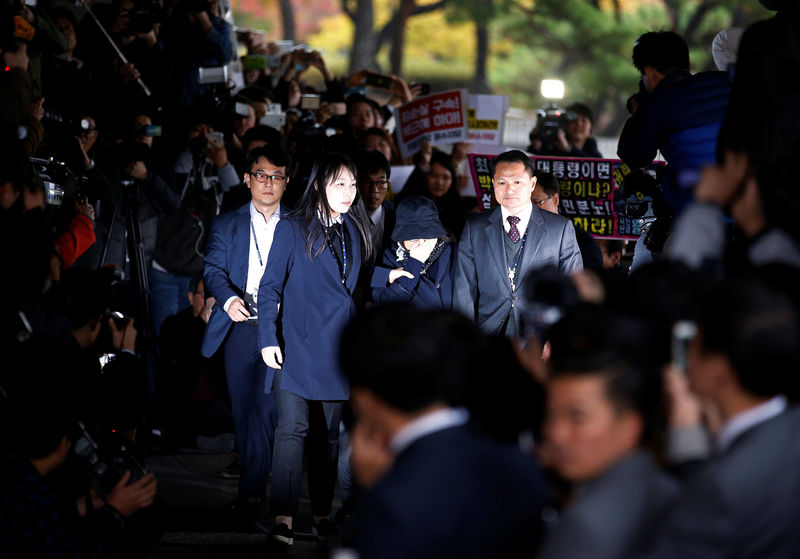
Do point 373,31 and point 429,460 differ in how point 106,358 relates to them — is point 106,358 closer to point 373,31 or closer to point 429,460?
point 429,460

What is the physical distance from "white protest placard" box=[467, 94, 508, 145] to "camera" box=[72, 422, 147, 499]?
668cm

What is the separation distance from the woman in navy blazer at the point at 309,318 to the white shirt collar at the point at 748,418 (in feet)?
10.2

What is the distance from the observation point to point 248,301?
19.6ft

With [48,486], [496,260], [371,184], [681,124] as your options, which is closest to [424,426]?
[48,486]

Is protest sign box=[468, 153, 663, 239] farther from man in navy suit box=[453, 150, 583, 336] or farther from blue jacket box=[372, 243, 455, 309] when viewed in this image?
blue jacket box=[372, 243, 455, 309]

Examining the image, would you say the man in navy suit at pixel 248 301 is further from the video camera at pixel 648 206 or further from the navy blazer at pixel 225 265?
the video camera at pixel 648 206

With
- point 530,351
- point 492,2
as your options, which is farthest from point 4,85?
point 492,2

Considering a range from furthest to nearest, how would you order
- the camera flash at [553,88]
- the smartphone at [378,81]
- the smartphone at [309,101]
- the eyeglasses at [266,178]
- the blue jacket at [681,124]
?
the camera flash at [553,88] < the smartphone at [378,81] < the smartphone at [309,101] < the eyeglasses at [266,178] < the blue jacket at [681,124]

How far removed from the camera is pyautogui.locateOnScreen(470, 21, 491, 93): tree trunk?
25781 millimetres

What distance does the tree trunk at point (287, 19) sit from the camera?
86.1 ft

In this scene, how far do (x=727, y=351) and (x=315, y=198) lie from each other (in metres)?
3.45

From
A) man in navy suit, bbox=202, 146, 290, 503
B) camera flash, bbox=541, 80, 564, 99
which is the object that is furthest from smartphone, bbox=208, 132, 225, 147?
camera flash, bbox=541, 80, 564, 99

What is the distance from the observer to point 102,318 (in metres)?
5.30

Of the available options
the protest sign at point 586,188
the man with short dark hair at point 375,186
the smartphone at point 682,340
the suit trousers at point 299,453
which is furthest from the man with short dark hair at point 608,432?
the protest sign at point 586,188
